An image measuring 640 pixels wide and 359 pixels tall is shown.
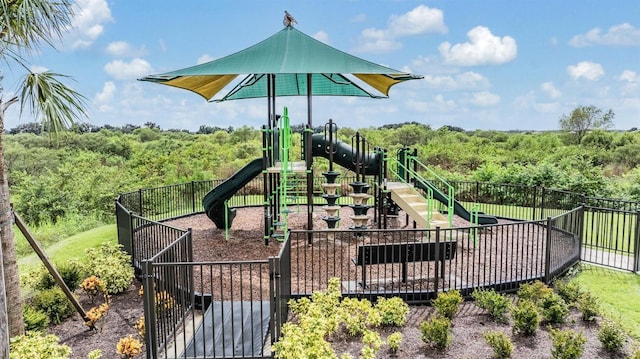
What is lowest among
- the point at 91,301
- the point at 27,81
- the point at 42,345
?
the point at 91,301

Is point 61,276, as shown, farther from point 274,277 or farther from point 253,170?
point 274,277

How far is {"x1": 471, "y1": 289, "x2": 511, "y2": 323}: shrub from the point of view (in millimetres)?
6059

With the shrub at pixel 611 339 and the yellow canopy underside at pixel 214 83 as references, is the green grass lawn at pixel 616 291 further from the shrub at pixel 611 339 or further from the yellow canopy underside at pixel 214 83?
the yellow canopy underside at pixel 214 83

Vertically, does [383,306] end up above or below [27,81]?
below

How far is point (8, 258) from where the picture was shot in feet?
18.0

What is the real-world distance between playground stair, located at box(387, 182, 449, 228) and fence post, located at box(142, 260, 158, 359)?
6.29 metres

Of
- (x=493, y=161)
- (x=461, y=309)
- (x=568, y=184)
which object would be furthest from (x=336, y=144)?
(x=493, y=161)

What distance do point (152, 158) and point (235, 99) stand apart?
12.5m

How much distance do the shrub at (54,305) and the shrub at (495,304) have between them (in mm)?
5923

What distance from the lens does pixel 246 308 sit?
20.0ft

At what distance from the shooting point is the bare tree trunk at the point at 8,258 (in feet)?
17.3

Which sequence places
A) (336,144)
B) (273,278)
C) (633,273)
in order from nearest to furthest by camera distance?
(273,278)
(633,273)
(336,144)

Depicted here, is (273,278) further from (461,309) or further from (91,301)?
(91,301)

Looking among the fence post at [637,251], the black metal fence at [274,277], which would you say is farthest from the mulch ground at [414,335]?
the fence post at [637,251]
